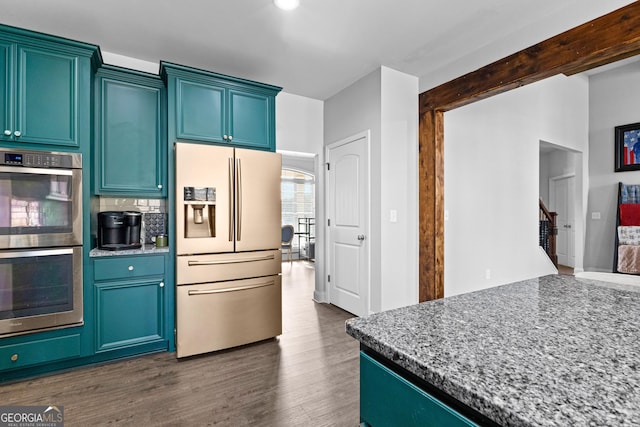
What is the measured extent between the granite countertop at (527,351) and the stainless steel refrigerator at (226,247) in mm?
2058

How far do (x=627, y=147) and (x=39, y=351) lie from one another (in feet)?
26.0

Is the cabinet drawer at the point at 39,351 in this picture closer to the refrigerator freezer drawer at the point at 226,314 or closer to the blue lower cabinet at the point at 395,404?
the refrigerator freezer drawer at the point at 226,314

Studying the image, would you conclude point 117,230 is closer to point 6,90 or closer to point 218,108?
point 6,90

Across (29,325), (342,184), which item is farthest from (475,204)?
(29,325)

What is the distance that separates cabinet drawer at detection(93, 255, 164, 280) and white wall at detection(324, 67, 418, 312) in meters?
2.09

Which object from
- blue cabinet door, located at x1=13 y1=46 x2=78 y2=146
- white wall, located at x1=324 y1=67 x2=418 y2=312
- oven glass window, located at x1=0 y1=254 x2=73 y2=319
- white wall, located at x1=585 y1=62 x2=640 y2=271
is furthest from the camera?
white wall, located at x1=585 y1=62 x2=640 y2=271

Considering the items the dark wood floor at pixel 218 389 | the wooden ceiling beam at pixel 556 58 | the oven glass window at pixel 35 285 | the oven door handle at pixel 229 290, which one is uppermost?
the wooden ceiling beam at pixel 556 58

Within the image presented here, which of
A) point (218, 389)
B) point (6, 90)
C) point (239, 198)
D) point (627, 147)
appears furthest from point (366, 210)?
point (627, 147)

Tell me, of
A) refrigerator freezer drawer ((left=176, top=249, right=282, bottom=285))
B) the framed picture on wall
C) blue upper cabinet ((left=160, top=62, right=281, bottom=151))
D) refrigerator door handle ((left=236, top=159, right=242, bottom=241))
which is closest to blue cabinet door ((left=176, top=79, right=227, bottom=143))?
blue upper cabinet ((left=160, top=62, right=281, bottom=151))

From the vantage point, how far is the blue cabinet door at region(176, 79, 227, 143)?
9.24 ft

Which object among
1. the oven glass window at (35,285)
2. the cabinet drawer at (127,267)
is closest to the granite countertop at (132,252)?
the cabinet drawer at (127,267)

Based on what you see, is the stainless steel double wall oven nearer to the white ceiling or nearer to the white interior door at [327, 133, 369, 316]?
the white ceiling

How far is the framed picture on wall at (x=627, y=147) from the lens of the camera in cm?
520

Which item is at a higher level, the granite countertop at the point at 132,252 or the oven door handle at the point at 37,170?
the oven door handle at the point at 37,170
